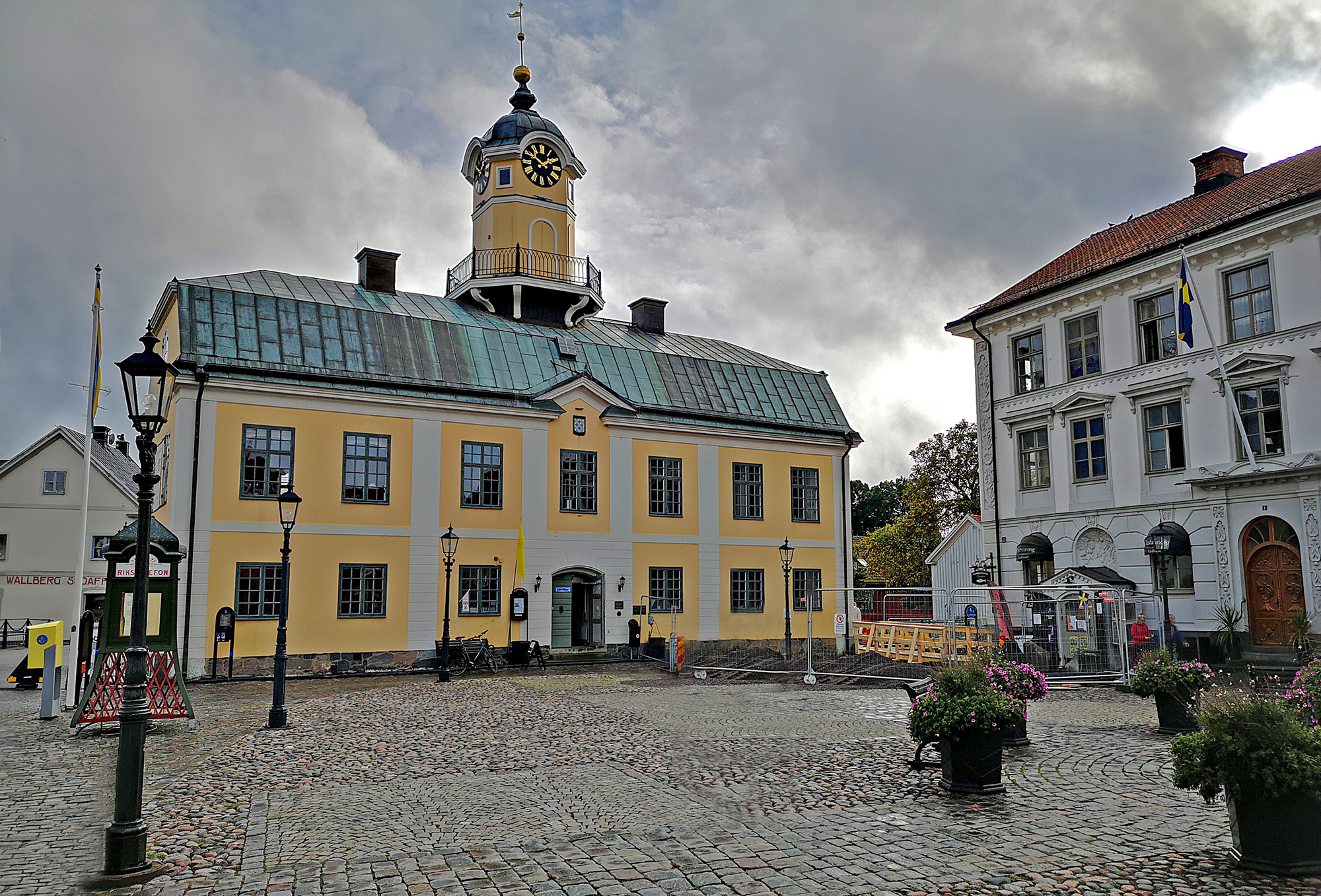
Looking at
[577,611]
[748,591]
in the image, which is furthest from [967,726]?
[748,591]

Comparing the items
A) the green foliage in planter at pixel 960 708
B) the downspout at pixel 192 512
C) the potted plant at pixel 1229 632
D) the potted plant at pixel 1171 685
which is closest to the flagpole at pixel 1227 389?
the potted plant at pixel 1229 632

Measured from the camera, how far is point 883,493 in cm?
7844

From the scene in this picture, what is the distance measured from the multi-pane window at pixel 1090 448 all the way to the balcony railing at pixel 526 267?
1633 cm

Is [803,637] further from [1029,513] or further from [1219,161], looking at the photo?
[1219,161]

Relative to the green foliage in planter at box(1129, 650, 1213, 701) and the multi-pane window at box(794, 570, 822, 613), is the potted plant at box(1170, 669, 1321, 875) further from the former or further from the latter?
the multi-pane window at box(794, 570, 822, 613)

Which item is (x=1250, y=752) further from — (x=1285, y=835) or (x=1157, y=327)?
(x=1157, y=327)

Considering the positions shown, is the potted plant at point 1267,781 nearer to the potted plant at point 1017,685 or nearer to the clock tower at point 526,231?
the potted plant at point 1017,685

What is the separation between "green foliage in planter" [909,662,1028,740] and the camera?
896cm

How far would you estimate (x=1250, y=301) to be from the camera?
22.8 metres

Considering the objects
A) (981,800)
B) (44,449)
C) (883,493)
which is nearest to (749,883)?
(981,800)

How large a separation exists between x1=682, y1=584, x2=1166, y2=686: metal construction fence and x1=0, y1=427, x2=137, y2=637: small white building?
3637cm

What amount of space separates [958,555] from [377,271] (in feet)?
78.3

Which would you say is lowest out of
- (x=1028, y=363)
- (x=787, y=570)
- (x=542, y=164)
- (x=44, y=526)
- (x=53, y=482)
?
(x=787, y=570)

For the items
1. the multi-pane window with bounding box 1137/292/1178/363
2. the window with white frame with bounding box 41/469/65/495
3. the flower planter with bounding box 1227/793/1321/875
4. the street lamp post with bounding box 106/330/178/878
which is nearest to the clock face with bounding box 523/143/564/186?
the multi-pane window with bounding box 1137/292/1178/363
